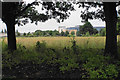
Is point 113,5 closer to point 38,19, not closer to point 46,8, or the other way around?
point 46,8

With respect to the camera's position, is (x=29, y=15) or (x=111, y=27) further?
(x=29, y=15)

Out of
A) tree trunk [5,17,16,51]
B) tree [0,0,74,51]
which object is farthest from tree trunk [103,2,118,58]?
tree trunk [5,17,16,51]

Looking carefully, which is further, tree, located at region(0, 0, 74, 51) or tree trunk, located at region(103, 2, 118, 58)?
tree, located at region(0, 0, 74, 51)

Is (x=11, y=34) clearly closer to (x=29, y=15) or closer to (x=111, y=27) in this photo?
(x=29, y=15)

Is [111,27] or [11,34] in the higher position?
[111,27]

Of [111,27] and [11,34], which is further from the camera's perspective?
[11,34]

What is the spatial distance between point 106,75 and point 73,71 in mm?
1147

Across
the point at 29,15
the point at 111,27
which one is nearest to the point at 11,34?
the point at 29,15

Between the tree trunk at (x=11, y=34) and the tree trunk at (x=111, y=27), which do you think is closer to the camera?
the tree trunk at (x=111, y=27)

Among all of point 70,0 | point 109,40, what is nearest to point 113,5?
point 109,40

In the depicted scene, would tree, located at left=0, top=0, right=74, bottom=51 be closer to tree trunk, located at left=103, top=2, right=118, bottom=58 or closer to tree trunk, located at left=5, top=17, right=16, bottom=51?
tree trunk, located at left=5, top=17, right=16, bottom=51

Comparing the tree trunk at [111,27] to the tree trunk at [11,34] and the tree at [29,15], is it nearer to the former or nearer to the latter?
the tree at [29,15]

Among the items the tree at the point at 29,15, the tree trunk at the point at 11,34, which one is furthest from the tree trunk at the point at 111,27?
the tree trunk at the point at 11,34

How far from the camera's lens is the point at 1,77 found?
4.25m
